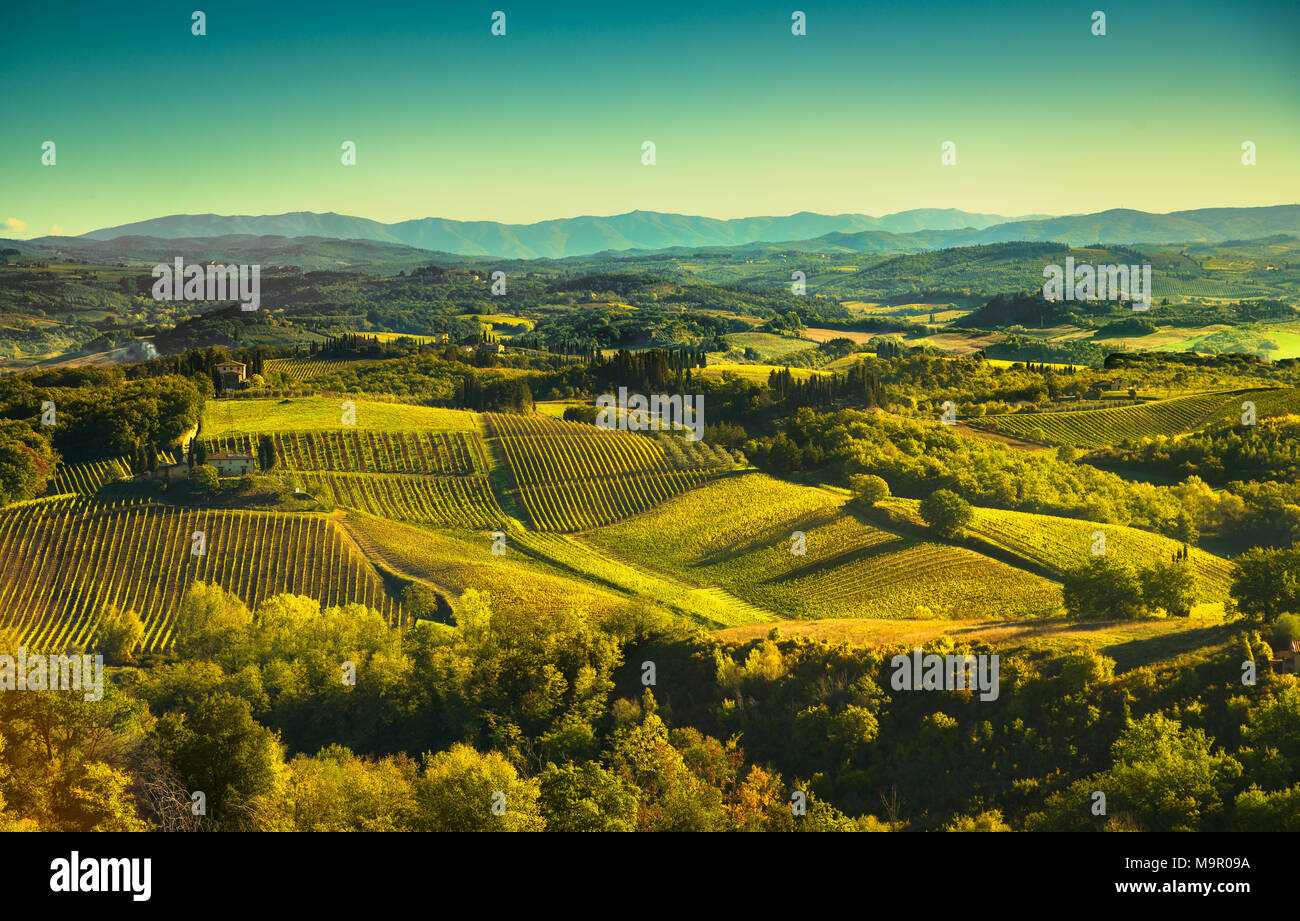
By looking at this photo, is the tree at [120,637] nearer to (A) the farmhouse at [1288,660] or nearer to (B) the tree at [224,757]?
(B) the tree at [224,757]

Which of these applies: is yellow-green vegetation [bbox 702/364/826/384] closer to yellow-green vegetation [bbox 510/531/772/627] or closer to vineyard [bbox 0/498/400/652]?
yellow-green vegetation [bbox 510/531/772/627]

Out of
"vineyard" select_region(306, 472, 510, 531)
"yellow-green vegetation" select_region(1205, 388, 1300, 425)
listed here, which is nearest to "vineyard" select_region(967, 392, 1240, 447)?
"yellow-green vegetation" select_region(1205, 388, 1300, 425)

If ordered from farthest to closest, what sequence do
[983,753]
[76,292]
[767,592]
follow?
[76,292], [767,592], [983,753]

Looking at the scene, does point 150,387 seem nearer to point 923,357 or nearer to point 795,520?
point 795,520

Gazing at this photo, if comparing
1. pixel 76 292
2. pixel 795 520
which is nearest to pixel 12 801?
pixel 795 520

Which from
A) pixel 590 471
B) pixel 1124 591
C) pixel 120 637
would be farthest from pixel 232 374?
pixel 1124 591
